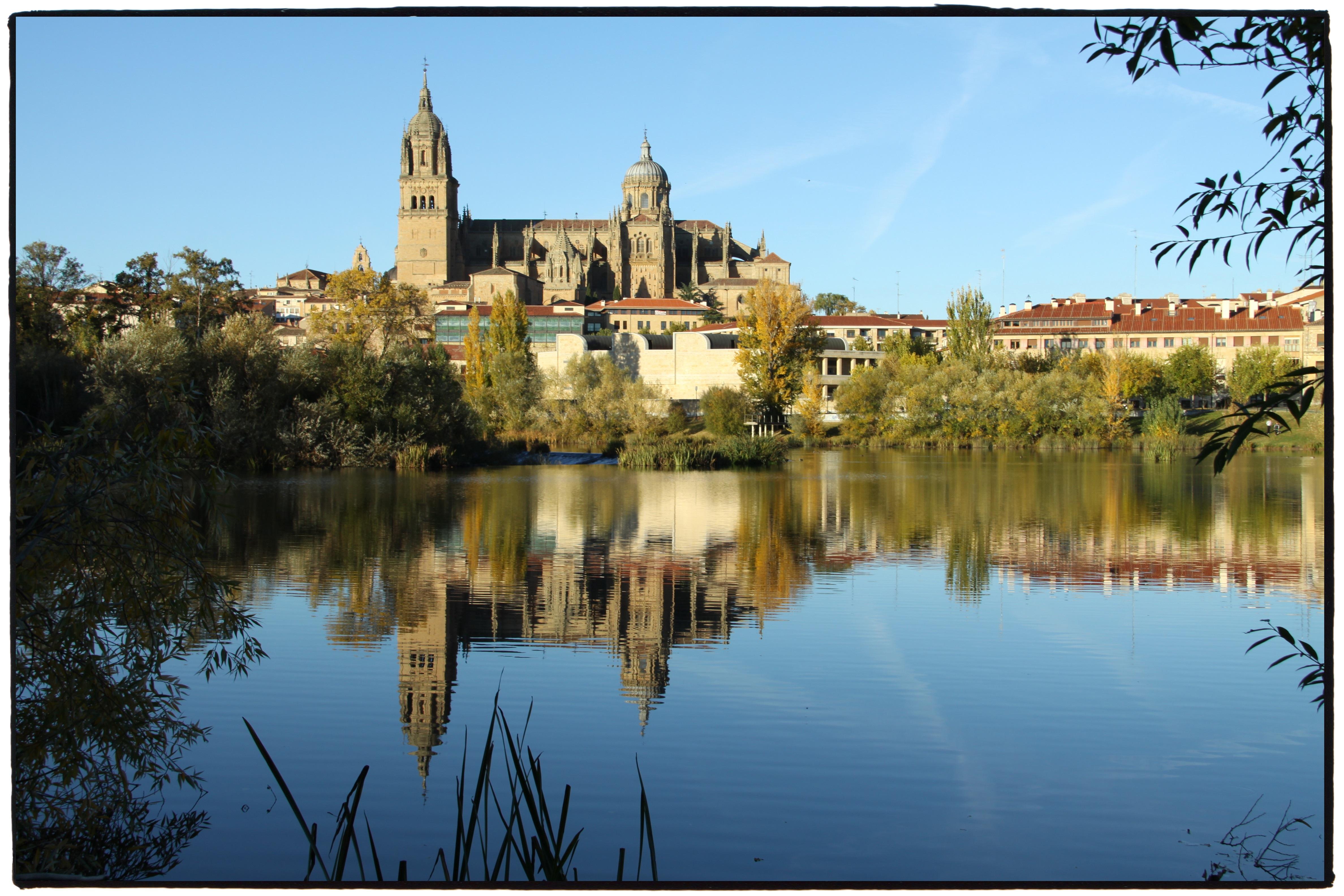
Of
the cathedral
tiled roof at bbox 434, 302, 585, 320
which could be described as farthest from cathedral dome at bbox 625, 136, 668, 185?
tiled roof at bbox 434, 302, 585, 320

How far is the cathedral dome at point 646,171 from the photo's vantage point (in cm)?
10556

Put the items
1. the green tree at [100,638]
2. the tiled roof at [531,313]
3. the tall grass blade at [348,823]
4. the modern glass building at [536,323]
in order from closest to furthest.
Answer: the tall grass blade at [348,823] < the green tree at [100,638] < the modern glass building at [536,323] < the tiled roof at [531,313]

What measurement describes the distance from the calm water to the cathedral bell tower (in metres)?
83.1

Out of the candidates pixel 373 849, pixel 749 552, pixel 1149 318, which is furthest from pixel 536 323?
pixel 373 849

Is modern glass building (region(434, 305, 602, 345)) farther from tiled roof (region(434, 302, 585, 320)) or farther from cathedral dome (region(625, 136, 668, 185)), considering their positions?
cathedral dome (region(625, 136, 668, 185))

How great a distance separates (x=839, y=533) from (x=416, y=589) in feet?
19.1

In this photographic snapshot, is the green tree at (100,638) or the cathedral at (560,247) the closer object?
the green tree at (100,638)

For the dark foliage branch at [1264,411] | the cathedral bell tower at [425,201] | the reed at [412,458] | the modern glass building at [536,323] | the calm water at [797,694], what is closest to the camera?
the dark foliage branch at [1264,411]

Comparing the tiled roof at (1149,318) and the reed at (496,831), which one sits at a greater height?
the tiled roof at (1149,318)

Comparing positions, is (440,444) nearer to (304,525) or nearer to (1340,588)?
(304,525)

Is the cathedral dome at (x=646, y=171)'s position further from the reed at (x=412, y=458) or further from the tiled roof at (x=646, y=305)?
the reed at (x=412, y=458)

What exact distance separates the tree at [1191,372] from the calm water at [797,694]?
41420 millimetres

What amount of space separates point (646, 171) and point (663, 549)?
97.5 metres

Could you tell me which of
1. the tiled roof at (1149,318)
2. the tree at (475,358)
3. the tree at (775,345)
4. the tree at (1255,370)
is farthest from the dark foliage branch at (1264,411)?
the tiled roof at (1149,318)
